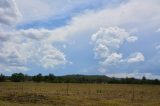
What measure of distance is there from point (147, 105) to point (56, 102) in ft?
31.3

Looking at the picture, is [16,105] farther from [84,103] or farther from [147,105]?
[147,105]

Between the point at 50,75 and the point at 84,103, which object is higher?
the point at 50,75

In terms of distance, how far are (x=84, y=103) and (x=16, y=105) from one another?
7.52 meters

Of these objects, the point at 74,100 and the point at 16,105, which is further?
the point at 74,100

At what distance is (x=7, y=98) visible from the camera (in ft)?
141

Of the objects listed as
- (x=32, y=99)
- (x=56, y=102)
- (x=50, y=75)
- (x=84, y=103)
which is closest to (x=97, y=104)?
(x=84, y=103)

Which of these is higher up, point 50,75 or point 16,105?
point 50,75

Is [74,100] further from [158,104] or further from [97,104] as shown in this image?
[158,104]

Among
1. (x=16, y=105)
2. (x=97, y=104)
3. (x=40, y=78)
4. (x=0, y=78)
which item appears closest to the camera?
(x=16, y=105)

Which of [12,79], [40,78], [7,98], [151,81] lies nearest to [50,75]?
[40,78]

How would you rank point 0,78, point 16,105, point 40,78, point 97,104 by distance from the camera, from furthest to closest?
point 40,78
point 0,78
point 97,104
point 16,105

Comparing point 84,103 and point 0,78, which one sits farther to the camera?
point 0,78

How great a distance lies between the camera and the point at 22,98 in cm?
4216

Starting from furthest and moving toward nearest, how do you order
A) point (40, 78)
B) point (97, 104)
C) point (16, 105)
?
point (40, 78) < point (97, 104) < point (16, 105)
